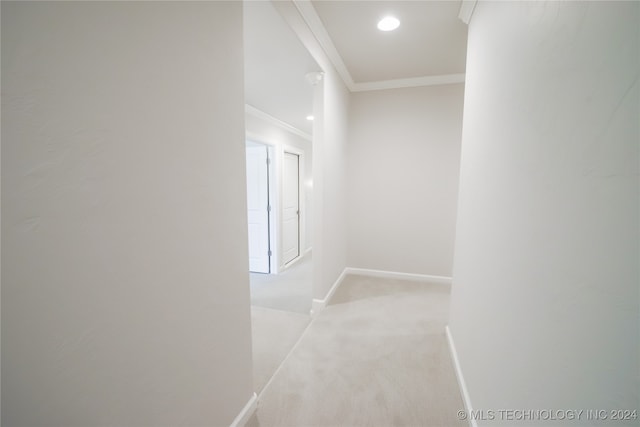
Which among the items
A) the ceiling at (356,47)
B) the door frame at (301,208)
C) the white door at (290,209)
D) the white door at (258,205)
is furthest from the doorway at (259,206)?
the ceiling at (356,47)

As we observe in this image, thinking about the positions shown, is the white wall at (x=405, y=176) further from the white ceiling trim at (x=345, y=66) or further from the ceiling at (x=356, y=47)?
the ceiling at (x=356, y=47)

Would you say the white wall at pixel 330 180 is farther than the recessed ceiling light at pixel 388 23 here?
Yes

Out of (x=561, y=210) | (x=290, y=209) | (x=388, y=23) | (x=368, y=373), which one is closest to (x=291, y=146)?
(x=290, y=209)

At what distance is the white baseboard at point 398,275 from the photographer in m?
3.39

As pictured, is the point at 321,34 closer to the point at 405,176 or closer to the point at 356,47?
the point at 356,47

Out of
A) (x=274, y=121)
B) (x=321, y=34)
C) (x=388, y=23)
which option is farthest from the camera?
(x=274, y=121)

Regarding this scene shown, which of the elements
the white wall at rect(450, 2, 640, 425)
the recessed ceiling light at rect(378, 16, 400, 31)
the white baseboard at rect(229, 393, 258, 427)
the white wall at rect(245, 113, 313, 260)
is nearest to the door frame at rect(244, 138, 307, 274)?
the white wall at rect(245, 113, 313, 260)

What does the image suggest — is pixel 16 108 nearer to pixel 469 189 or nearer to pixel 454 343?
pixel 469 189

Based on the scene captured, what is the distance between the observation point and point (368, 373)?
5.91ft

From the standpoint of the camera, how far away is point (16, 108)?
1.77 feet

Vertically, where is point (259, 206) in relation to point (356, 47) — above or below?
below

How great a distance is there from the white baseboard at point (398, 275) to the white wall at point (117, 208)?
2693 mm

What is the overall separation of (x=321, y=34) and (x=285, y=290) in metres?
2.81

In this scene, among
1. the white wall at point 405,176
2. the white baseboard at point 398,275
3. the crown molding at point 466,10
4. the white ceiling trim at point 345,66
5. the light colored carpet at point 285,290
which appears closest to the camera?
the crown molding at point 466,10
